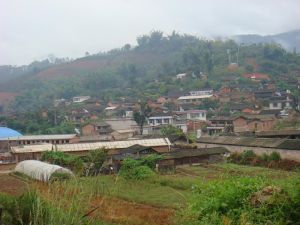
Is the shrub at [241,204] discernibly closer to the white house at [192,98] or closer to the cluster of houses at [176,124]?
the cluster of houses at [176,124]

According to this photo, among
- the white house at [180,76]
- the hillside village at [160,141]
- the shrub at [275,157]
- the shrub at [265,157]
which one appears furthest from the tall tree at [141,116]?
the white house at [180,76]

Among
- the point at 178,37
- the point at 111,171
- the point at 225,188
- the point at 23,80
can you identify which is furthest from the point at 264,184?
the point at 178,37

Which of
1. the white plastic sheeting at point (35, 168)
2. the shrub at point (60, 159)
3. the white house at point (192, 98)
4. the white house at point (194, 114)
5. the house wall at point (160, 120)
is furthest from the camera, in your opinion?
the white house at point (192, 98)

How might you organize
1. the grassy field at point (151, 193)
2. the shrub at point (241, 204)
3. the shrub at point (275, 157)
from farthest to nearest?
the shrub at point (275, 157) < the shrub at point (241, 204) < the grassy field at point (151, 193)

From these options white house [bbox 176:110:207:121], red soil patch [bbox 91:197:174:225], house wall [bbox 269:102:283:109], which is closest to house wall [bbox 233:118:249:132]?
white house [bbox 176:110:207:121]

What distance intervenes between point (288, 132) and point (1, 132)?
2969 centimetres

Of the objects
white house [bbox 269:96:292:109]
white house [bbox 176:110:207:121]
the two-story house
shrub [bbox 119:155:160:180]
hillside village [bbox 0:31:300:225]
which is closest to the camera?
hillside village [bbox 0:31:300:225]

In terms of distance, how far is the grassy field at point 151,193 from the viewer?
334 inches

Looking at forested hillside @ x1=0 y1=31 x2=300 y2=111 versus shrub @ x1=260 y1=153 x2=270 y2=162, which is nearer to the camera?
shrub @ x1=260 y1=153 x2=270 y2=162

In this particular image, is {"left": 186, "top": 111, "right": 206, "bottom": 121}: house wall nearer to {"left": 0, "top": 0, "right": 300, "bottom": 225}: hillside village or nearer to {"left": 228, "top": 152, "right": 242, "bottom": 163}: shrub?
{"left": 0, "top": 0, "right": 300, "bottom": 225}: hillside village

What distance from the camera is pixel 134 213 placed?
1594cm

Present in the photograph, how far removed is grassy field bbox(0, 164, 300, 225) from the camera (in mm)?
8477

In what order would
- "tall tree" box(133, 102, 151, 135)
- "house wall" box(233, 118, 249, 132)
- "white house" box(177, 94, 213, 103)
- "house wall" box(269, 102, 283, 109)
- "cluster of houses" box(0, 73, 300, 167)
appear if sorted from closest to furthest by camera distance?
"cluster of houses" box(0, 73, 300, 167) < "house wall" box(233, 118, 249, 132) < "tall tree" box(133, 102, 151, 135) < "house wall" box(269, 102, 283, 109) < "white house" box(177, 94, 213, 103)

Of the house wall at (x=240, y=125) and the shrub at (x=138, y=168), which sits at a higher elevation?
the shrub at (x=138, y=168)
